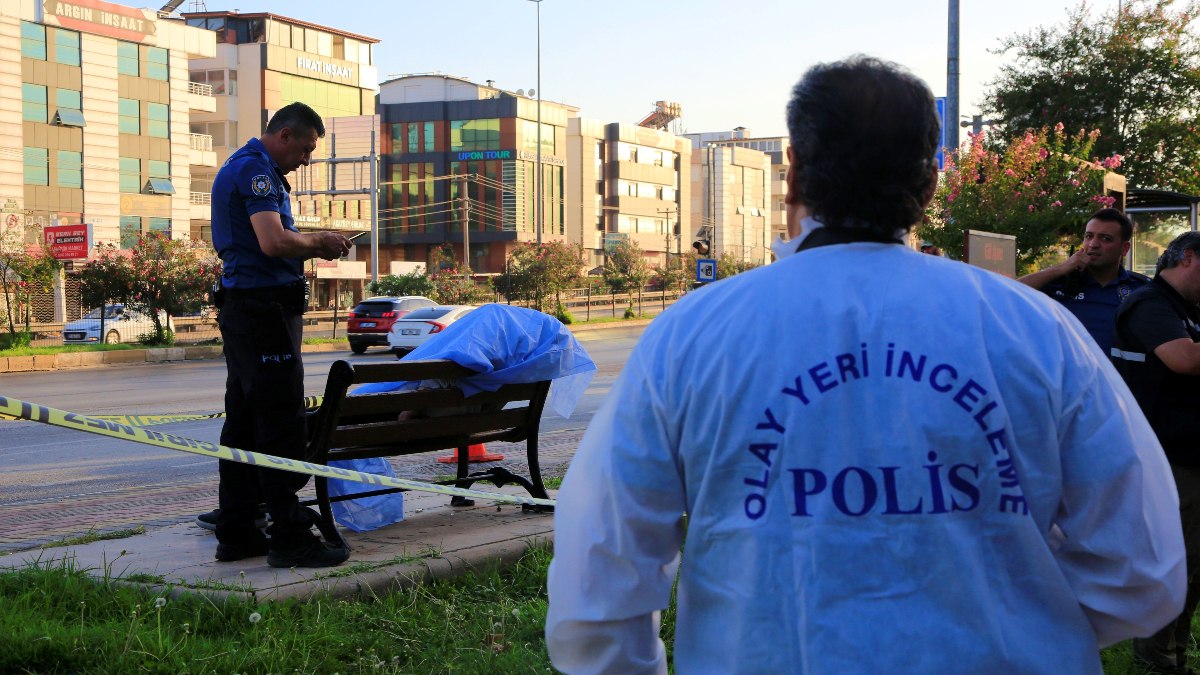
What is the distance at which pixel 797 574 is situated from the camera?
5.44 feet

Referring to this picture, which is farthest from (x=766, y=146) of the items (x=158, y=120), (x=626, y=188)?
(x=158, y=120)

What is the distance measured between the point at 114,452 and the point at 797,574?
10564 millimetres

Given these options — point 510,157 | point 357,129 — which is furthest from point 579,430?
point 510,157

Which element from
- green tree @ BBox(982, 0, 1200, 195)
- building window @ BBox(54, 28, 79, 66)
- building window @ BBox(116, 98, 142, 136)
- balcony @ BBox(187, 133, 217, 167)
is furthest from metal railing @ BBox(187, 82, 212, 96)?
green tree @ BBox(982, 0, 1200, 195)

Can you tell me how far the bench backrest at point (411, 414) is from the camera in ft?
17.7

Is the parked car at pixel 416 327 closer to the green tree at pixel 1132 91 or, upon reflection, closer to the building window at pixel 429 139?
the green tree at pixel 1132 91

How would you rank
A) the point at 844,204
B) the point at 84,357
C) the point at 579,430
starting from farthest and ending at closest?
the point at 84,357
the point at 579,430
the point at 844,204

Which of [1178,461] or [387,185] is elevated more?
[387,185]

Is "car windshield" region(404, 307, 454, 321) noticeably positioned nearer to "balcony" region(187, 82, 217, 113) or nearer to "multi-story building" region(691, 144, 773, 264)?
"balcony" region(187, 82, 217, 113)

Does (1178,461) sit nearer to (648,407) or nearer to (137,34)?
(648,407)

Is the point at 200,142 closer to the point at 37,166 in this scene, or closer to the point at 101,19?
the point at 101,19

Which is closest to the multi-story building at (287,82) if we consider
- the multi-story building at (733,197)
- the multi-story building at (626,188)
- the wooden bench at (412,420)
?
the multi-story building at (626,188)

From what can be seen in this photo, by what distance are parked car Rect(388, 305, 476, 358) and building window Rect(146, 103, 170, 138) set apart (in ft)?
109

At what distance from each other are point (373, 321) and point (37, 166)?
92.5ft
